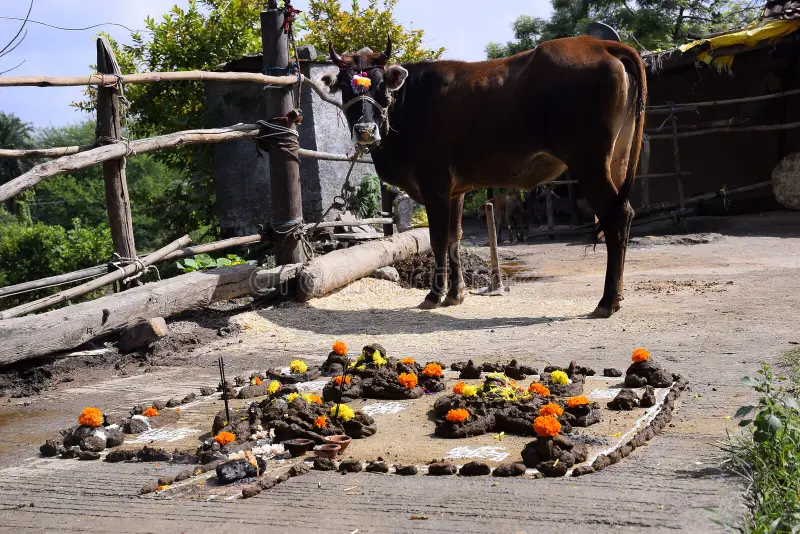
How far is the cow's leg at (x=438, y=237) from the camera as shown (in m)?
7.73

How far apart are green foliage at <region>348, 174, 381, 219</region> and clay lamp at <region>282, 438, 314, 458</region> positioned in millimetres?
7546

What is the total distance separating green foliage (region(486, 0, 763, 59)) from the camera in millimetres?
26631

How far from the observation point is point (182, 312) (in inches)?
291

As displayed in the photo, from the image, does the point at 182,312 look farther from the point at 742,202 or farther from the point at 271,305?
the point at 742,202

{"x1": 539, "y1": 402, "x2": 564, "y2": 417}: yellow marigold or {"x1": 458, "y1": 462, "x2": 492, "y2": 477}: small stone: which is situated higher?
{"x1": 539, "y1": 402, "x2": 564, "y2": 417}: yellow marigold

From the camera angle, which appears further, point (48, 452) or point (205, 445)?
point (48, 452)

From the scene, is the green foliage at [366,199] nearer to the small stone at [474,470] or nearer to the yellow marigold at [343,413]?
the yellow marigold at [343,413]

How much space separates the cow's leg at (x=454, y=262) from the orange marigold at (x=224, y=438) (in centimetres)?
443

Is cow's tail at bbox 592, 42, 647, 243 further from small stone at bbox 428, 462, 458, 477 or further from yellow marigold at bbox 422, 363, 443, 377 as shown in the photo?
small stone at bbox 428, 462, 458, 477

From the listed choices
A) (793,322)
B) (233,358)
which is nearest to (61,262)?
(233,358)

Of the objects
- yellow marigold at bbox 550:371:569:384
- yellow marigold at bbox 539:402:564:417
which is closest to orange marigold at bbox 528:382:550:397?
yellow marigold at bbox 550:371:569:384

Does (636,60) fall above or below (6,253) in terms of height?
above

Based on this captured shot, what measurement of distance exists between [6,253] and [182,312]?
47.4ft

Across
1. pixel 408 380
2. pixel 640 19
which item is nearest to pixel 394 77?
pixel 408 380
